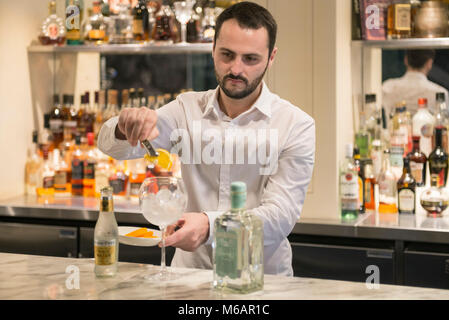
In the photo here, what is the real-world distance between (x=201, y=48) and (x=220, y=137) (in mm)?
1149

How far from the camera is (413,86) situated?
3.37 meters

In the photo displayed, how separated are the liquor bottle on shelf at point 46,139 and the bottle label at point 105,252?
2149 mm

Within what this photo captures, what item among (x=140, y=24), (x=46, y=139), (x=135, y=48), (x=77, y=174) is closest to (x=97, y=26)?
(x=140, y=24)

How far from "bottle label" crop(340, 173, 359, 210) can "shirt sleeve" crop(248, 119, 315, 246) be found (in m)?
0.85

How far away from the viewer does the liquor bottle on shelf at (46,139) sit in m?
3.66

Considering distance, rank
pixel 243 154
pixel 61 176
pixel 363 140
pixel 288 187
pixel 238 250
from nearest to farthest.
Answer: pixel 238 250 < pixel 288 187 < pixel 243 154 < pixel 363 140 < pixel 61 176

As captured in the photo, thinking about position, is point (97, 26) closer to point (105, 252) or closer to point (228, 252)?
point (105, 252)

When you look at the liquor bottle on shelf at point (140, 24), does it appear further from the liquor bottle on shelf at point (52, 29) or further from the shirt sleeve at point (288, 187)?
the shirt sleeve at point (288, 187)

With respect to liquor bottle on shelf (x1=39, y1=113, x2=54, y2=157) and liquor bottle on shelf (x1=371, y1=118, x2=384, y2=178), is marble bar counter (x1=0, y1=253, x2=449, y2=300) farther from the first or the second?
liquor bottle on shelf (x1=39, y1=113, x2=54, y2=157)

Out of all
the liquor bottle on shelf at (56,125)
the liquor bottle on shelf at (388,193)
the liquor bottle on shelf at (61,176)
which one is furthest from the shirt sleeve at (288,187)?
the liquor bottle on shelf at (56,125)

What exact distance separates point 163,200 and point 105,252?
183 millimetres
